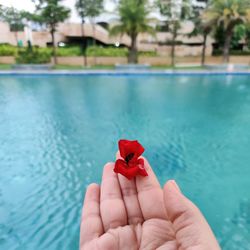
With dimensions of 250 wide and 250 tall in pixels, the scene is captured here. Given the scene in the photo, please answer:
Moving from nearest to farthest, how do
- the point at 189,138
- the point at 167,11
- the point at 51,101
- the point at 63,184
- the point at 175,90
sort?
the point at 63,184 < the point at 189,138 < the point at 51,101 < the point at 175,90 < the point at 167,11

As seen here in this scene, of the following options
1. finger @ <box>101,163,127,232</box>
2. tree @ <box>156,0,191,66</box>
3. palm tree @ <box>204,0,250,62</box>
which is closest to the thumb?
finger @ <box>101,163,127,232</box>

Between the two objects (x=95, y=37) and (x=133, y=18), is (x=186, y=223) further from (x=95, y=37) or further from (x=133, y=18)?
(x=95, y=37)

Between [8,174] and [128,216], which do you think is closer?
[128,216]

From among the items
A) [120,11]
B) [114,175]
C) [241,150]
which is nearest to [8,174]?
[114,175]

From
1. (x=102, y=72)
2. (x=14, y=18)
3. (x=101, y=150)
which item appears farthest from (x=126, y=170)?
(x=14, y=18)

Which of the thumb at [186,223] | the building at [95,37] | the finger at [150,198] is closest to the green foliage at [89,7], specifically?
the building at [95,37]

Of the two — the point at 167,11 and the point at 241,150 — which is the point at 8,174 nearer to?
the point at 241,150

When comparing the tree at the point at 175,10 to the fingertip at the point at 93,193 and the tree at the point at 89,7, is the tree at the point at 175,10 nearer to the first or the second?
the tree at the point at 89,7
